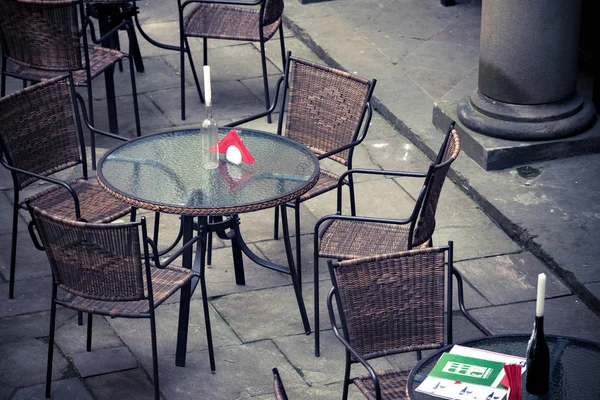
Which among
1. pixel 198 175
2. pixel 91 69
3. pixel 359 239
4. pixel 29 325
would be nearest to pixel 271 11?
pixel 91 69

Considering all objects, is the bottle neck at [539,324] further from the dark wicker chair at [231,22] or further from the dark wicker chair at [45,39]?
the dark wicker chair at [231,22]

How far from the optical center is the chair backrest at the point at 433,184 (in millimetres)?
4814

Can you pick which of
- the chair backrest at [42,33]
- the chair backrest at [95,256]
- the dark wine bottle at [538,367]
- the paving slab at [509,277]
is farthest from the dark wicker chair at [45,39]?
the dark wine bottle at [538,367]

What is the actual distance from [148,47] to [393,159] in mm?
2848

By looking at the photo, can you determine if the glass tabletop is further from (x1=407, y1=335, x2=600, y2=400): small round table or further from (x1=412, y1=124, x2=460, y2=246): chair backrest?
(x1=407, y1=335, x2=600, y2=400): small round table

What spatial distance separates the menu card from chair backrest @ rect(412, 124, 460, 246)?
1.12m

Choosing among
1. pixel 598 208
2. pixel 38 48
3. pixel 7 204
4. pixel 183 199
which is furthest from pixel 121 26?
pixel 598 208

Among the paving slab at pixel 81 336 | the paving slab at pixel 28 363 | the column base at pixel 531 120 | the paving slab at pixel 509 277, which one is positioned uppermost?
the column base at pixel 531 120

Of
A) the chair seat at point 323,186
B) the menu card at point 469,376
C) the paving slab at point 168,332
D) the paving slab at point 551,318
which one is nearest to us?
the menu card at point 469,376

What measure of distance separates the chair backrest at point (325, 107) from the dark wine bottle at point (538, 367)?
90.6 inches

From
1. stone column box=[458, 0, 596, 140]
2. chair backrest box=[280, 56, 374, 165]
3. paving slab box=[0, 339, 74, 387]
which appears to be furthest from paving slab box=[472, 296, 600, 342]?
paving slab box=[0, 339, 74, 387]

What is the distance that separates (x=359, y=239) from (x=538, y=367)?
1.73m

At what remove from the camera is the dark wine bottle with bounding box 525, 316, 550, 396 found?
143 inches

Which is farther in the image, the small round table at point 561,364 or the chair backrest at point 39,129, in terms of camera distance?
the chair backrest at point 39,129
